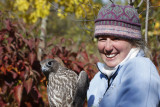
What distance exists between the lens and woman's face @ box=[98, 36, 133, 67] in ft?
6.73

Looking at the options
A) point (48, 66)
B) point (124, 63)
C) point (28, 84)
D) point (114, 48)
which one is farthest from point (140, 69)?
point (28, 84)

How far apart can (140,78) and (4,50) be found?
289 centimetres

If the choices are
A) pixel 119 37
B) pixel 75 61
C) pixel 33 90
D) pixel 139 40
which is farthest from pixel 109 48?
pixel 33 90

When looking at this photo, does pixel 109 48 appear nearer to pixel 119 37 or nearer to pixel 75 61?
pixel 119 37

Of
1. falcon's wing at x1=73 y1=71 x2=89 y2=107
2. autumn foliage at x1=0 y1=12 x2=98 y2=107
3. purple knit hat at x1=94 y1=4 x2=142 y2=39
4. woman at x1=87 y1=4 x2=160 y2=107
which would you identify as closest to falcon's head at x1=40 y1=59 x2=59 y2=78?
falcon's wing at x1=73 y1=71 x2=89 y2=107

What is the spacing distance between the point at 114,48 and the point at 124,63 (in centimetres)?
18

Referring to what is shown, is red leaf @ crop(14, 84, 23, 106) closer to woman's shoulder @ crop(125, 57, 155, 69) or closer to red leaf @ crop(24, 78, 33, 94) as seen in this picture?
red leaf @ crop(24, 78, 33, 94)

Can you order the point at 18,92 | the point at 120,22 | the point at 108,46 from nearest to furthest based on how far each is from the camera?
the point at 120,22 < the point at 108,46 < the point at 18,92

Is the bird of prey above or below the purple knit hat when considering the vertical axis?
below

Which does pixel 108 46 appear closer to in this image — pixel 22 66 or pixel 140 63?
pixel 140 63

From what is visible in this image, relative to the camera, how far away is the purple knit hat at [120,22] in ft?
6.44

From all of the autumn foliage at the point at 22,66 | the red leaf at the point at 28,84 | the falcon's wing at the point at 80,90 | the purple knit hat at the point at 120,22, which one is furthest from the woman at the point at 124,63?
the autumn foliage at the point at 22,66

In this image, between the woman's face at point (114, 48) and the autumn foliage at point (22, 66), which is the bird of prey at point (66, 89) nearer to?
the woman's face at point (114, 48)

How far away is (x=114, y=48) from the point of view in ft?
6.81
